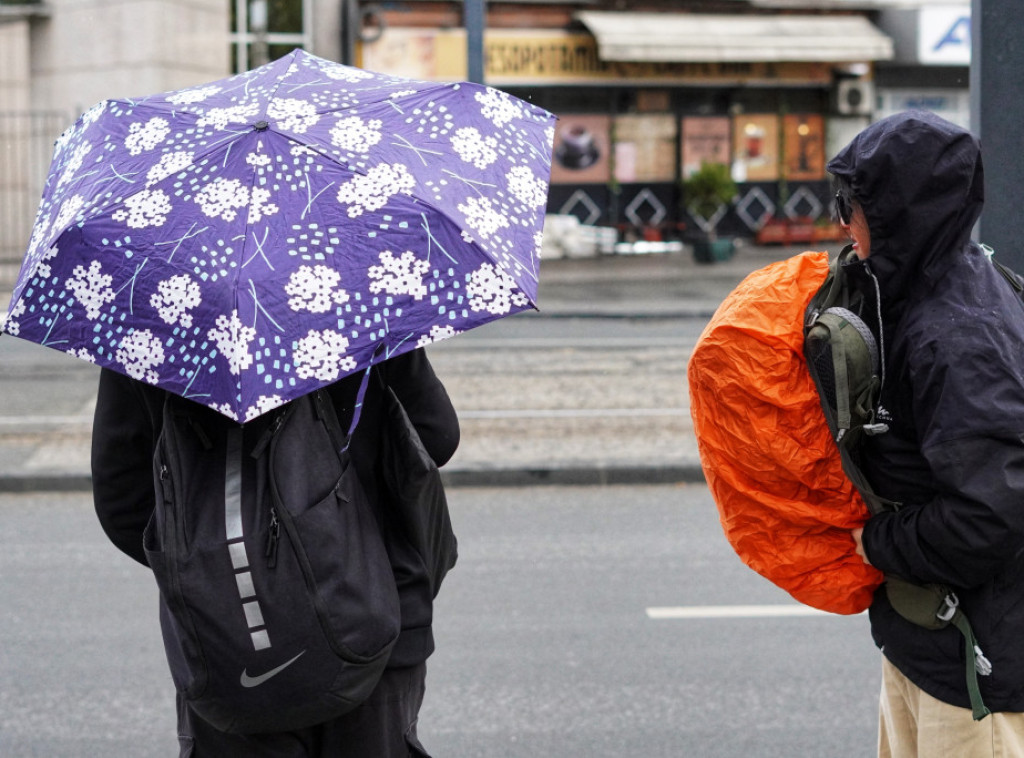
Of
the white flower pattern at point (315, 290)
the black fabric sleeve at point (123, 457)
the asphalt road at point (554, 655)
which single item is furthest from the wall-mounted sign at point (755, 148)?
the white flower pattern at point (315, 290)

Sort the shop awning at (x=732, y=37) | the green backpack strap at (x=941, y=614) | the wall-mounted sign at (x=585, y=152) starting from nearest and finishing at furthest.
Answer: the green backpack strap at (x=941, y=614)
the shop awning at (x=732, y=37)
the wall-mounted sign at (x=585, y=152)

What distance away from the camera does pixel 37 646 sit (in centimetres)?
537

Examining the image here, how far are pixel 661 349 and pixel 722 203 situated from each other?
9.54 meters

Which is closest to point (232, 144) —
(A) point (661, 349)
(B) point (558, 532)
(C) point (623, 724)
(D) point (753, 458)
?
(D) point (753, 458)

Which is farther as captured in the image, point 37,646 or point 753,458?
point 37,646

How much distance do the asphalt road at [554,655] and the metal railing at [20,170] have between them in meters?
15.6

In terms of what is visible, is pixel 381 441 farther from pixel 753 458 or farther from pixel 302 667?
pixel 753 458

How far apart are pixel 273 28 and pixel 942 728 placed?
2193 cm

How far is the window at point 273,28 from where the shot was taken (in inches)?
891

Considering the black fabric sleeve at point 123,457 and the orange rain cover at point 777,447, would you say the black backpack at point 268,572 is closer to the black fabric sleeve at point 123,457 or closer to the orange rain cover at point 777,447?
the black fabric sleeve at point 123,457

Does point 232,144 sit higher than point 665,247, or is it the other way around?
point 232,144

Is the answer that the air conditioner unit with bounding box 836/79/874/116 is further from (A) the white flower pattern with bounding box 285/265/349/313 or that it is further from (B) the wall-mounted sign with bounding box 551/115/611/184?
(A) the white flower pattern with bounding box 285/265/349/313

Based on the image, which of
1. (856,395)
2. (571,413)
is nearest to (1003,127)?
(856,395)

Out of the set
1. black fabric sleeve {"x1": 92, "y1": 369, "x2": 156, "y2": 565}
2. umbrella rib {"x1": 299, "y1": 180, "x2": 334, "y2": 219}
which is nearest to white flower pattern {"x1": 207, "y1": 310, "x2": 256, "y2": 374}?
umbrella rib {"x1": 299, "y1": 180, "x2": 334, "y2": 219}
